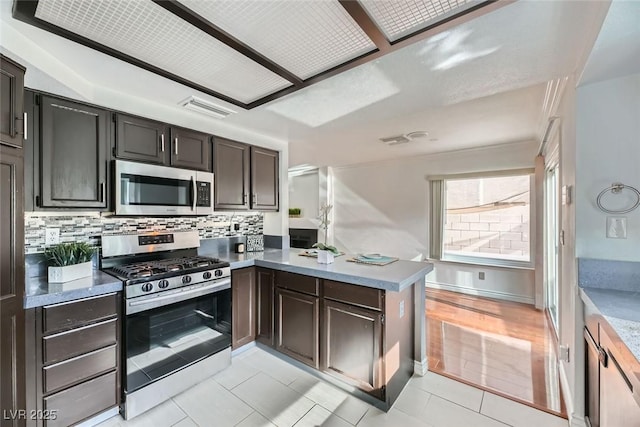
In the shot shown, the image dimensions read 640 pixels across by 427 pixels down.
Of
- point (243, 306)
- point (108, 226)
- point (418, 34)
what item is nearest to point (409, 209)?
point (243, 306)

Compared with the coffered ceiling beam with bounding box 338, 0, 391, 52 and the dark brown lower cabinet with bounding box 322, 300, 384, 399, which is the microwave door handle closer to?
the dark brown lower cabinet with bounding box 322, 300, 384, 399

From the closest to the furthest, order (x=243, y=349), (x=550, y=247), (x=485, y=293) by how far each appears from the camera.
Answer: (x=243, y=349), (x=550, y=247), (x=485, y=293)

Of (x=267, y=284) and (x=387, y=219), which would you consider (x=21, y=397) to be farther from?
(x=387, y=219)

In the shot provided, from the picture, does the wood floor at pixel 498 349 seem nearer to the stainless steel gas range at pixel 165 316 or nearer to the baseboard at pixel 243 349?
the baseboard at pixel 243 349

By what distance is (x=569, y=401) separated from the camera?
1796 mm

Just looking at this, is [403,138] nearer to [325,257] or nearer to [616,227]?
[325,257]

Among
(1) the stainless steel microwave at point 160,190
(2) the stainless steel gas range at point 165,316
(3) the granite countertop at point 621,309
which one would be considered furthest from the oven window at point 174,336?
(3) the granite countertop at point 621,309

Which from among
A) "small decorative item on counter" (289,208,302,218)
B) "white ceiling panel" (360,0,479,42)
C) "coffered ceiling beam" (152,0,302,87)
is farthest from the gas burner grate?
"small decorative item on counter" (289,208,302,218)

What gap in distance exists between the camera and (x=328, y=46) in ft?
5.01

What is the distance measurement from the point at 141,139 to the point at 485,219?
4791 millimetres

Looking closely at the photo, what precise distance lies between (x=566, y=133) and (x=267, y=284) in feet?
8.73

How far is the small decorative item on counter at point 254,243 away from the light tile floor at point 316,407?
1326 millimetres

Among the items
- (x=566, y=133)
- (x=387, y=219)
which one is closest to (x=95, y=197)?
(x=566, y=133)

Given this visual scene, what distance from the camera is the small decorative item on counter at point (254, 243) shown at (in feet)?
10.4
